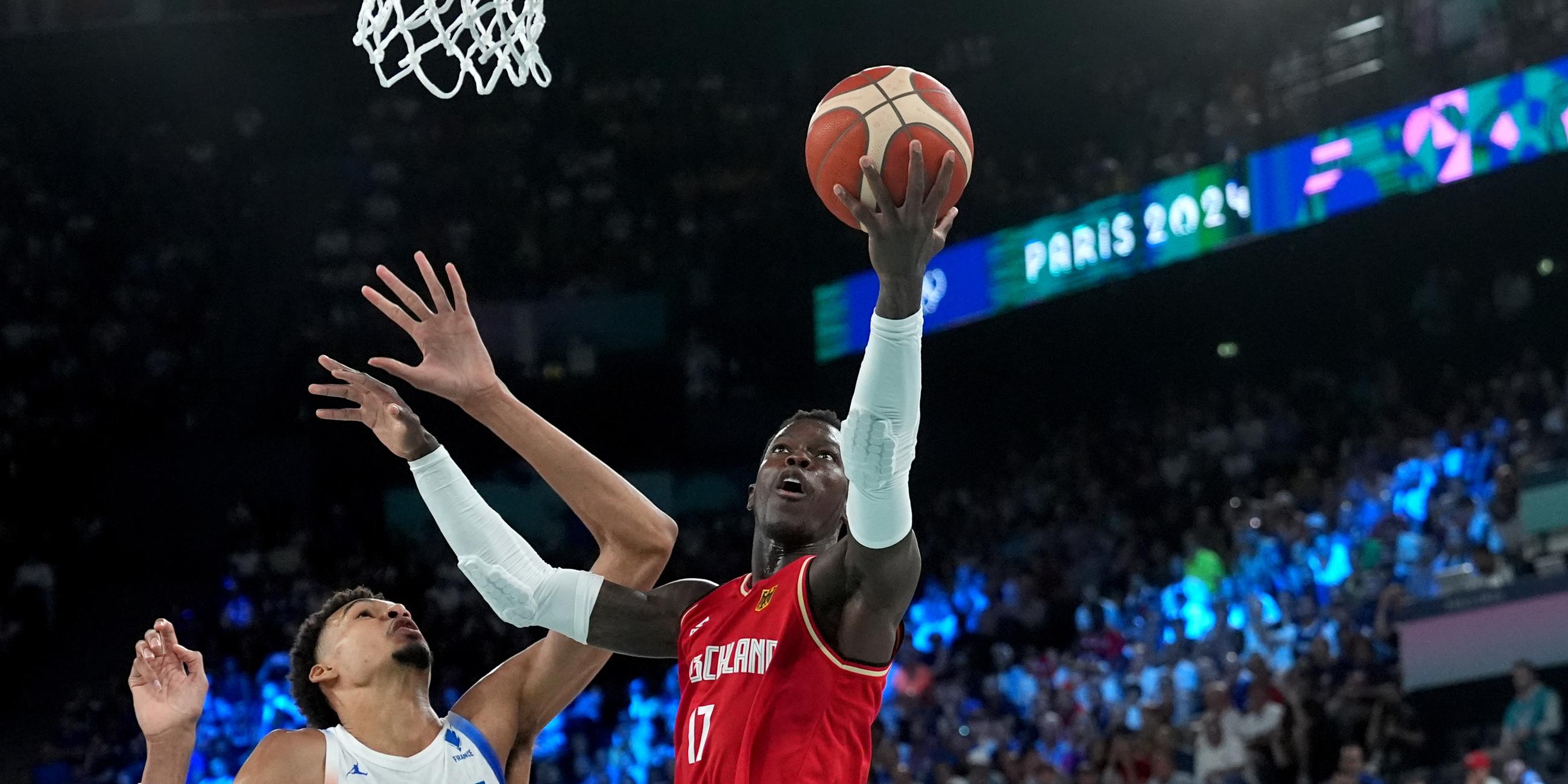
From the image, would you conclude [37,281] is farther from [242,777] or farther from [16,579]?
[242,777]

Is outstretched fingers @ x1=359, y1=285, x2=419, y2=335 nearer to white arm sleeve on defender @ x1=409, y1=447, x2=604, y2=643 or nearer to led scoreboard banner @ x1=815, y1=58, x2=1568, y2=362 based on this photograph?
white arm sleeve on defender @ x1=409, y1=447, x2=604, y2=643

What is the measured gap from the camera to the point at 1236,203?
15109 millimetres

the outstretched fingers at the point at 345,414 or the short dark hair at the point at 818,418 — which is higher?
the outstretched fingers at the point at 345,414

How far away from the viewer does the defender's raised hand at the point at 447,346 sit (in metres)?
3.93

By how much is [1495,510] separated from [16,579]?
11949 mm

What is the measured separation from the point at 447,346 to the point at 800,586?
3.93 feet

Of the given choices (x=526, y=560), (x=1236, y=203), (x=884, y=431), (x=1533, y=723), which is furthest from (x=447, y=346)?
(x=1236, y=203)

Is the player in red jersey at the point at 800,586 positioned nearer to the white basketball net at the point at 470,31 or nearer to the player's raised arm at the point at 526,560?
the player's raised arm at the point at 526,560

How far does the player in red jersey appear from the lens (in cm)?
289

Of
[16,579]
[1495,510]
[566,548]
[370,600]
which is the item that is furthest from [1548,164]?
[16,579]

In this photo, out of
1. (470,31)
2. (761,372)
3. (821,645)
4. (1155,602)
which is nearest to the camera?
(821,645)

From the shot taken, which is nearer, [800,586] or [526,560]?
[800,586]

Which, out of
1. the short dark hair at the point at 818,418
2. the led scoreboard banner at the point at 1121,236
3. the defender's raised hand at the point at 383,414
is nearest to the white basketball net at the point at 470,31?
the defender's raised hand at the point at 383,414

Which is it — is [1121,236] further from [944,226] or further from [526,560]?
[944,226]
